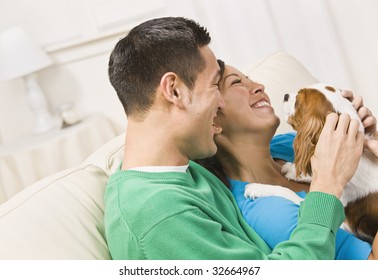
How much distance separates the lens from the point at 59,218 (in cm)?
143

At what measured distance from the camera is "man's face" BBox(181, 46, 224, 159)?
1419 mm

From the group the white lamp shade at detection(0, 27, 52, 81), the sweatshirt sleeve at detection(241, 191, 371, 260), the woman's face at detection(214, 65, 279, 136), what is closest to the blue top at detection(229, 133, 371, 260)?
the sweatshirt sleeve at detection(241, 191, 371, 260)

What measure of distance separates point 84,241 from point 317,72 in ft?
8.97

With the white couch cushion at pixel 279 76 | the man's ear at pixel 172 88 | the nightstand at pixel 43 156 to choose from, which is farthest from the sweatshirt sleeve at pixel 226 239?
the nightstand at pixel 43 156

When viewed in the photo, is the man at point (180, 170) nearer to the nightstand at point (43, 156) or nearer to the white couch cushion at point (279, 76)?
the white couch cushion at point (279, 76)

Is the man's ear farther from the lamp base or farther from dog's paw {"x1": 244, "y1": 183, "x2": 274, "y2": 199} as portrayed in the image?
the lamp base

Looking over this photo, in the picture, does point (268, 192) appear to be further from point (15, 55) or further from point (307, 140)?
point (15, 55)

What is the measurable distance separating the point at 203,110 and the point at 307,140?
15.1 inches

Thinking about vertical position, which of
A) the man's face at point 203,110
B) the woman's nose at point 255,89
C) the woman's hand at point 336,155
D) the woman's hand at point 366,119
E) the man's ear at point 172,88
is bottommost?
the woman's hand at point 366,119

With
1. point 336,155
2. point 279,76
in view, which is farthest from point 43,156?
point 336,155

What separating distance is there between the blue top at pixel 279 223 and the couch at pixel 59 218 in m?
0.39

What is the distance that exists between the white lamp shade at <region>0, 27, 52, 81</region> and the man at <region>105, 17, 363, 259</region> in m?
2.50

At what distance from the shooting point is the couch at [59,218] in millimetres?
1325
